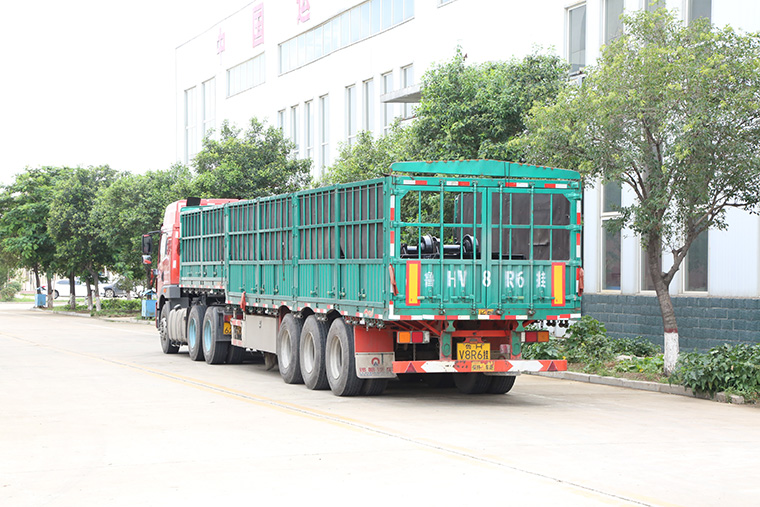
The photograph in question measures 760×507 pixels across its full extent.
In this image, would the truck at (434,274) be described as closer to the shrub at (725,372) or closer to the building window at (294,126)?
the shrub at (725,372)

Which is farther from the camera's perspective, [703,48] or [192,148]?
[192,148]

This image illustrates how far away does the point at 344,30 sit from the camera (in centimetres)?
4175

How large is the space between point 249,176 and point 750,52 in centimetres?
2225

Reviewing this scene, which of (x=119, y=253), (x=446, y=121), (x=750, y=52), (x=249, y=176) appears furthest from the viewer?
(x=119, y=253)

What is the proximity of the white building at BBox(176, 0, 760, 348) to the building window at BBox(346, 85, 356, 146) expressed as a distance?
5 cm

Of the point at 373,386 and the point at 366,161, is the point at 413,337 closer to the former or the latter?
the point at 373,386

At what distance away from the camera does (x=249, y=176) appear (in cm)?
3591

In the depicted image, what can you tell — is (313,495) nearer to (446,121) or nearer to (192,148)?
(446,121)

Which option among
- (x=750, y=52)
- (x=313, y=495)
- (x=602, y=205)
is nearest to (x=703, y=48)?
(x=750, y=52)

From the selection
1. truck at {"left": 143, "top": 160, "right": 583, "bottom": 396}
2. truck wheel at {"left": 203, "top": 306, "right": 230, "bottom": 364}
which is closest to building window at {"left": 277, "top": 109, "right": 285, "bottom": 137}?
truck wheel at {"left": 203, "top": 306, "right": 230, "bottom": 364}

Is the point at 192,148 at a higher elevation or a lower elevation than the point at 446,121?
higher

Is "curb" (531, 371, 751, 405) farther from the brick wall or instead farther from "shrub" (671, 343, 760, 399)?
the brick wall

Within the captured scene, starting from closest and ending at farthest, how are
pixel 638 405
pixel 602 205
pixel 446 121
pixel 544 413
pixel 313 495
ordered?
1. pixel 313 495
2. pixel 544 413
3. pixel 638 405
4. pixel 446 121
5. pixel 602 205

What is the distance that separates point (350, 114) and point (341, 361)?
2709 cm
